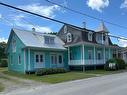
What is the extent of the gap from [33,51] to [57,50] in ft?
14.3

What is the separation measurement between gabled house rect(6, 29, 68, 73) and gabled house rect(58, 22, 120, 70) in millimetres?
1458

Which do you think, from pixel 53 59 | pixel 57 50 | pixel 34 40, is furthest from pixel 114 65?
pixel 34 40

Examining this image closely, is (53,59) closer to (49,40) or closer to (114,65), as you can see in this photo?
(49,40)

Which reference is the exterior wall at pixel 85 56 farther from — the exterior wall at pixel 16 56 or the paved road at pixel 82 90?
the paved road at pixel 82 90

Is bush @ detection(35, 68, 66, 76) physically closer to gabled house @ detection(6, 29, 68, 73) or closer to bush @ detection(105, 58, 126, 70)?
gabled house @ detection(6, 29, 68, 73)

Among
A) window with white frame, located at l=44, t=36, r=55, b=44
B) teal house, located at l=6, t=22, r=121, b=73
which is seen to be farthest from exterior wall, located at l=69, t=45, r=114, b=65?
window with white frame, located at l=44, t=36, r=55, b=44

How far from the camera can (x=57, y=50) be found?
34.2 meters

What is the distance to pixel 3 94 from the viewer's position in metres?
14.0

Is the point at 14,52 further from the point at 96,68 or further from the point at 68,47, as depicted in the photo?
the point at 96,68

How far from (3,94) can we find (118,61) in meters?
25.0

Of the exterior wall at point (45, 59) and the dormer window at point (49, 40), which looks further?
the dormer window at point (49, 40)

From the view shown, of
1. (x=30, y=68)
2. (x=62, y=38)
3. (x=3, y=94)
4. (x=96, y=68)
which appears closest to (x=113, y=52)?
(x=96, y=68)

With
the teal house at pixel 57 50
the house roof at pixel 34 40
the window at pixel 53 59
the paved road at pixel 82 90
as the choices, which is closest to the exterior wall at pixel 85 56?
the teal house at pixel 57 50

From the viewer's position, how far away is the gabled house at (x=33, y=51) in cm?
3073
